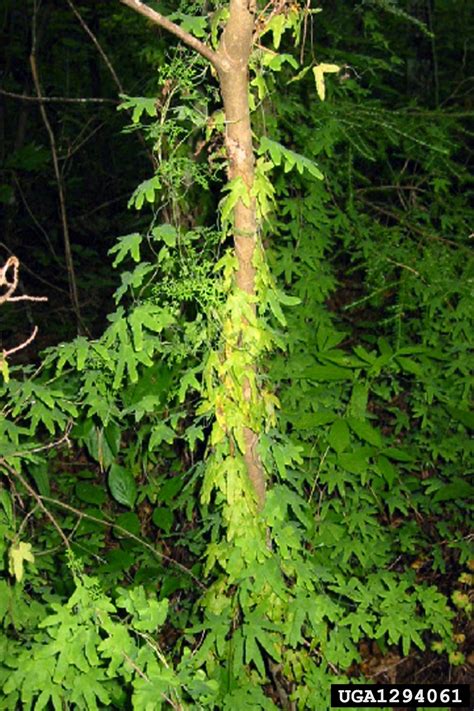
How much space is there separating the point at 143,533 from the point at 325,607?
1512mm

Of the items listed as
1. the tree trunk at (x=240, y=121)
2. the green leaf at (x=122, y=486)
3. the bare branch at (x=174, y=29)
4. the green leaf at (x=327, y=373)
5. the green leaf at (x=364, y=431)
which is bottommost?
the green leaf at (x=122, y=486)

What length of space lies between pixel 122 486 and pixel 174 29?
7.85ft

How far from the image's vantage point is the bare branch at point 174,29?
211 cm

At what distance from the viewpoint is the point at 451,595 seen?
13.2ft

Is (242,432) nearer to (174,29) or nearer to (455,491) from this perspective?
(174,29)

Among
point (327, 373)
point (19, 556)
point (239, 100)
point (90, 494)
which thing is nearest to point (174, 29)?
point (239, 100)

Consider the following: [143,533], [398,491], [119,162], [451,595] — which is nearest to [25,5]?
[119,162]

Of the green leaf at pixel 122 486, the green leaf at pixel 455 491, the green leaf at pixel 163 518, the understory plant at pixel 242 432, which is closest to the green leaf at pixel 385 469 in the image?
the understory plant at pixel 242 432

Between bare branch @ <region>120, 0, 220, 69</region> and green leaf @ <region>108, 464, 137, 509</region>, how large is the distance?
2.25 m

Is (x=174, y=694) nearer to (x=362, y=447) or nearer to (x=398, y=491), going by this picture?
(x=362, y=447)

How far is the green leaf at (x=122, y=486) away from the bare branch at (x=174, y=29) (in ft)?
7.38

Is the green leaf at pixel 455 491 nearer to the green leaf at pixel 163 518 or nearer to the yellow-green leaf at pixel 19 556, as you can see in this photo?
the green leaf at pixel 163 518

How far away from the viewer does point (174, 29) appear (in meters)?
2.20

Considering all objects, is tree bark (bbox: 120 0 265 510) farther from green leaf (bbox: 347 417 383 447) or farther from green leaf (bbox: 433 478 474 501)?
green leaf (bbox: 433 478 474 501)
